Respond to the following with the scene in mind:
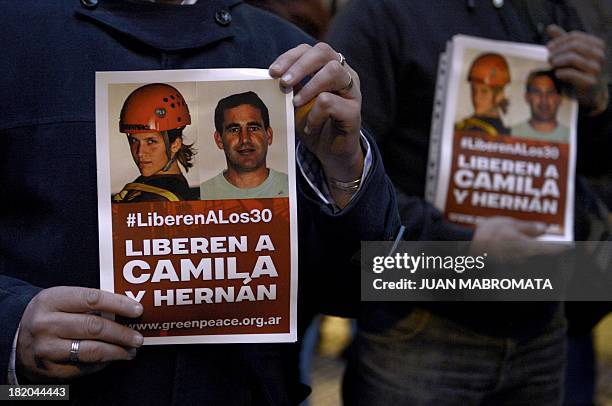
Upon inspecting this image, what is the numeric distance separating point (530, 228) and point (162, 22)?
34.1 inches

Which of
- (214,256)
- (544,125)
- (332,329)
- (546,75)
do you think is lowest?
(332,329)

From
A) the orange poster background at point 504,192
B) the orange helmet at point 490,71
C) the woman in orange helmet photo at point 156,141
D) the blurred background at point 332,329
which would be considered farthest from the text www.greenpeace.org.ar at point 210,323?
the blurred background at point 332,329

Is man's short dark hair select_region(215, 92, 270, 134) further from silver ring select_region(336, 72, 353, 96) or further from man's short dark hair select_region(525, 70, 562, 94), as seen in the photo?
man's short dark hair select_region(525, 70, 562, 94)

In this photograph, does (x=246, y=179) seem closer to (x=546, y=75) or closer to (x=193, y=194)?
(x=193, y=194)

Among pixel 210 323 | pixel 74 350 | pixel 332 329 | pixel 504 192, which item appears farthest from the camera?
pixel 332 329

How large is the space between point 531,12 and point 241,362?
102 centimetres

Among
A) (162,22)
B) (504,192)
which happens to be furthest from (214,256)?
(504,192)

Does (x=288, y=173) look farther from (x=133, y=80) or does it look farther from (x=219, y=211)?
(x=133, y=80)

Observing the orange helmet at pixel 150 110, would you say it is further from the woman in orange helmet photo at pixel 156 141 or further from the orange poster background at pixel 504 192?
the orange poster background at pixel 504 192

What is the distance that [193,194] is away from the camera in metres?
1.10

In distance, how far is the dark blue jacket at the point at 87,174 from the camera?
43.8 inches

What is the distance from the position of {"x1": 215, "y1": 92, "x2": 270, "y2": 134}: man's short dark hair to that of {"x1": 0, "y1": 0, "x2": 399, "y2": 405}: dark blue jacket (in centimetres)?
10

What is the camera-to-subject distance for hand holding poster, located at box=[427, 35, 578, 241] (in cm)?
165

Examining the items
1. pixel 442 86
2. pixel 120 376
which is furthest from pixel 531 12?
pixel 120 376
